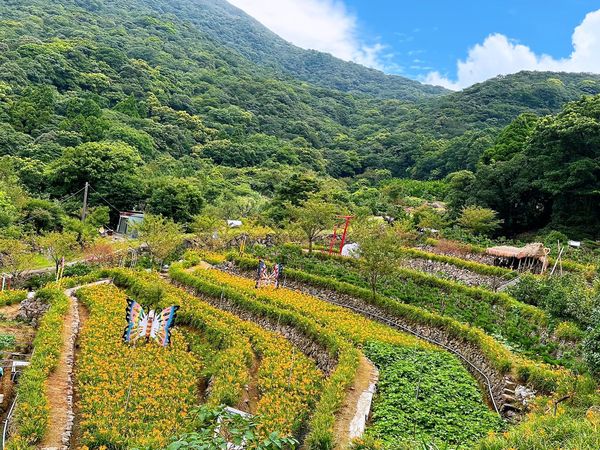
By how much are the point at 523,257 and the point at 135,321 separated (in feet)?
70.0

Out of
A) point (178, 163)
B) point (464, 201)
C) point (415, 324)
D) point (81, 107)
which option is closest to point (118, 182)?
point (178, 163)

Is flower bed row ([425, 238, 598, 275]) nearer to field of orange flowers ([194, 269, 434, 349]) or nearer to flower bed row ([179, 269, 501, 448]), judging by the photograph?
field of orange flowers ([194, 269, 434, 349])

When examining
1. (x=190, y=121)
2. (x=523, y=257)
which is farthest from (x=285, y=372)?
(x=190, y=121)

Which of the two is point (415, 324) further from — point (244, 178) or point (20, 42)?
point (20, 42)

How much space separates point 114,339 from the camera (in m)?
15.3

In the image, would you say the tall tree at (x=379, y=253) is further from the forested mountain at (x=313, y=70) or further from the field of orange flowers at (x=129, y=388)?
the forested mountain at (x=313, y=70)

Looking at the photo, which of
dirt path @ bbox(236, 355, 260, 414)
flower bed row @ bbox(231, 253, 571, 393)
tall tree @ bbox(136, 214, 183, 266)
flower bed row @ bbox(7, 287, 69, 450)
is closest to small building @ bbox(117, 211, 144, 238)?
tall tree @ bbox(136, 214, 183, 266)

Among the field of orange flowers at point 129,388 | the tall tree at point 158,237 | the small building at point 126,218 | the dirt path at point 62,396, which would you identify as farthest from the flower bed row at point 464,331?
the small building at point 126,218

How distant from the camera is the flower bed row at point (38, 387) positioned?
30.2ft

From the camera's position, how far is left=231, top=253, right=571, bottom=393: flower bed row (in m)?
12.3

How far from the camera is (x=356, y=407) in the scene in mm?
11305

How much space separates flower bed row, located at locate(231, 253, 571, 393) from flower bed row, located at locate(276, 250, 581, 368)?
3.24 feet

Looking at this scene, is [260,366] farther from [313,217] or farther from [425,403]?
[313,217]

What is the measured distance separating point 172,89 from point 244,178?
39.2 meters
